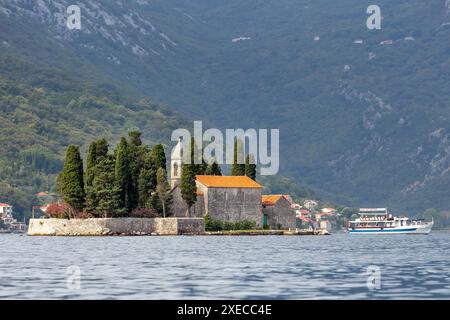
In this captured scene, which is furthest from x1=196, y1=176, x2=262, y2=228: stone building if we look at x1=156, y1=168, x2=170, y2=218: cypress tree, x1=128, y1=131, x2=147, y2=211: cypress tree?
x1=128, y1=131, x2=147, y2=211: cypress tree

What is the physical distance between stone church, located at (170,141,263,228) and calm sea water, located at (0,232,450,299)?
187 feet

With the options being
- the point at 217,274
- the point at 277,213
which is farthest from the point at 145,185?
the point at 217,274

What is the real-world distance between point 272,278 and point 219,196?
323 ft

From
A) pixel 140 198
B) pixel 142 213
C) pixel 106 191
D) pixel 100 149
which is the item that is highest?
pixel 100 149

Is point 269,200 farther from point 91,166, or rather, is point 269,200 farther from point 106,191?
point 106,191

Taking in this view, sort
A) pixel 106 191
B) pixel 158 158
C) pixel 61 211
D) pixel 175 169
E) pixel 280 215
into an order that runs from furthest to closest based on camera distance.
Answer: pixel 280 215 < pixel 175 169 < pixel 158 158 < pixel 61 211 < pixel 106 191

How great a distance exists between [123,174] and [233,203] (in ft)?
81.8

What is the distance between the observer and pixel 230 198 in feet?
568

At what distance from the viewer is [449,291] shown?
210 feet

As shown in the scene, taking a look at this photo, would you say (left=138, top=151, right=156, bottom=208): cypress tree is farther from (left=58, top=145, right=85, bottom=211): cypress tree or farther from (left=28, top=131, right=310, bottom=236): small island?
(left=58, top=145, right=85, bottom=211): cypress tree

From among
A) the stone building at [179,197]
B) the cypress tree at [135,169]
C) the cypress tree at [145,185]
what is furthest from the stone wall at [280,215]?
the cypress tree at [145,185]

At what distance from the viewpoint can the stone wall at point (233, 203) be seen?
562 feet

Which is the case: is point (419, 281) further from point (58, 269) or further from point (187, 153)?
point (187, 153)
